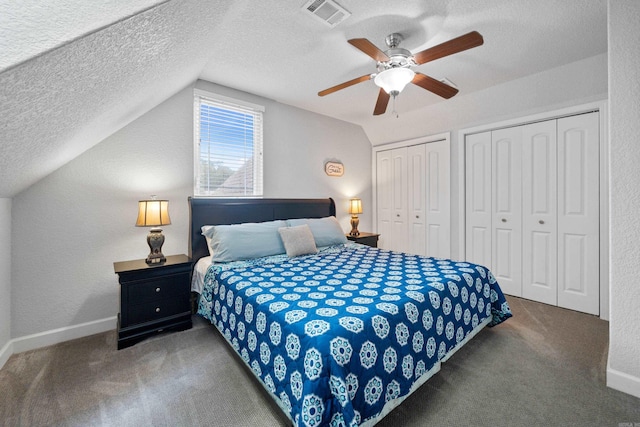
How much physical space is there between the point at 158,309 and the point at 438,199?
3725 millimetres

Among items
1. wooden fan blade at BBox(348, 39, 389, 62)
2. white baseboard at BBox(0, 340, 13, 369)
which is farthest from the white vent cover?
white baseboard at BBox(0, 340, 13, 369)

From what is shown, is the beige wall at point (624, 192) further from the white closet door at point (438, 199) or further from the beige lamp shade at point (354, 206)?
the beige lamp shade at point (354, 206)

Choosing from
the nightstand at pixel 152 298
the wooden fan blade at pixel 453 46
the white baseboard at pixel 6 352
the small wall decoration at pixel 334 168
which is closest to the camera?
the wooden fan blade at pixel 453 46

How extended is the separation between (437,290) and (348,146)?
3.14 meters

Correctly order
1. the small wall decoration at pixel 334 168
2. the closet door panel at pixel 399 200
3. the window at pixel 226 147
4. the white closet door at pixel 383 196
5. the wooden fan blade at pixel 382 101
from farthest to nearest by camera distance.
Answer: the white closet door at pixel 383 196
the closet door panel at pixel 399 200
the small wall decoration at pixel 334 168
the window at pixel 226 147
the wooden fan blade at pixel 382 101

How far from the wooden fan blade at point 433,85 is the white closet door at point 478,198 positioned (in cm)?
164

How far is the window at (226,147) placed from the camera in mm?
2994

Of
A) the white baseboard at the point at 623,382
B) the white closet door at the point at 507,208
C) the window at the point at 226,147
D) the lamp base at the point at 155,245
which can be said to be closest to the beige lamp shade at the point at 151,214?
the lamp base at the point at 155,245

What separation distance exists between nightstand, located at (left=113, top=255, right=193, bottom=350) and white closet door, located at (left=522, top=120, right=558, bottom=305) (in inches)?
150

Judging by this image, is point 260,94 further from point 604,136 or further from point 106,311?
point 604,136

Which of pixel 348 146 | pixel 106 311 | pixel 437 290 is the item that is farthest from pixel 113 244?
pixel 348 146

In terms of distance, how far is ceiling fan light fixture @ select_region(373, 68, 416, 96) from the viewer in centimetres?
193

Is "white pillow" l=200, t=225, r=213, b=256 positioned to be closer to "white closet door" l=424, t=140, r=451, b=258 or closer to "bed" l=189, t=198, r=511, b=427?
"bed" l=189, t=198, r=511, b=427

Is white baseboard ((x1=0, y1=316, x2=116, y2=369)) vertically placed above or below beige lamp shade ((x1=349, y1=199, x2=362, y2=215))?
below
